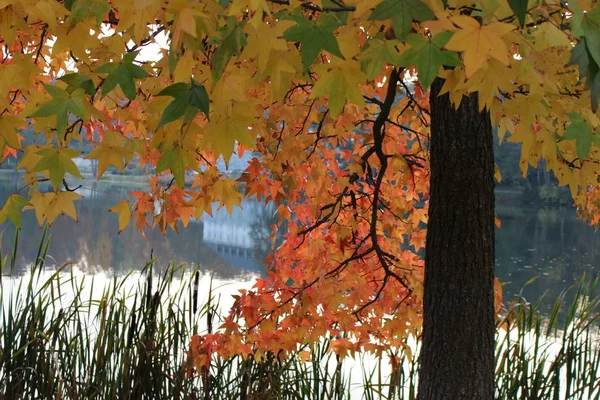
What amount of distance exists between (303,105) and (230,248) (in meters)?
10.5

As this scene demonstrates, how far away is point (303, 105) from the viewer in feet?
8.62

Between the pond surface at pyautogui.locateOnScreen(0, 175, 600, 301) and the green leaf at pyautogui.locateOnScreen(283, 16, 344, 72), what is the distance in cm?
748

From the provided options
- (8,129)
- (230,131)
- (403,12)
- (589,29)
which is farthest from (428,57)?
(8,129)

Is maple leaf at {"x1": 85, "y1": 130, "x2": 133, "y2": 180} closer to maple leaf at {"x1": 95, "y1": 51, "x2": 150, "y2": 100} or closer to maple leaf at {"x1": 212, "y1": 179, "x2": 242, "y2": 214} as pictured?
maple leaf at {"x1": 95, "y1": 51, "x2": 150, "y2": 100}

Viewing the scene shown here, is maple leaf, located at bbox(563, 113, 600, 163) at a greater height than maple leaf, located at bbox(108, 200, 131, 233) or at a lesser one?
Result: greater

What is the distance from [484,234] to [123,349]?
190 centimetres

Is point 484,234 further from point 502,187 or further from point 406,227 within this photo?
point 502,187

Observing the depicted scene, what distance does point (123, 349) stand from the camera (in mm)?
3395

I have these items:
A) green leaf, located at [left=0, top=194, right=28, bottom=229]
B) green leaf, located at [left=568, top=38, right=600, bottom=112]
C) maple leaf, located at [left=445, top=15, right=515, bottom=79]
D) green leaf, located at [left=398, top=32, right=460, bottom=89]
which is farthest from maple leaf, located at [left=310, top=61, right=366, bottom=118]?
green leaf, located at [left=0, top=194, right=28, bottom=229]

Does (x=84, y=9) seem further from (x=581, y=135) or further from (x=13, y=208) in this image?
(x=581, y=135)

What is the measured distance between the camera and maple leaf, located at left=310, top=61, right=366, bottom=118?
121 centimetres

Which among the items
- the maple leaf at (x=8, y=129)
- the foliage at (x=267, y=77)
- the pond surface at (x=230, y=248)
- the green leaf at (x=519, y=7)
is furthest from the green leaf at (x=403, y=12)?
the pond surface at (x=230, y=248)

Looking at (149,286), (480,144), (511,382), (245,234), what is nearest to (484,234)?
(480,144)

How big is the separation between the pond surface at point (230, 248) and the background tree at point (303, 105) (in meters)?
5.42
